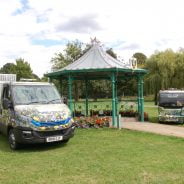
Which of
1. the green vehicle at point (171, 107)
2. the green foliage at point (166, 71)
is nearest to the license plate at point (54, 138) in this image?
the green vehicle at point (171, 107)

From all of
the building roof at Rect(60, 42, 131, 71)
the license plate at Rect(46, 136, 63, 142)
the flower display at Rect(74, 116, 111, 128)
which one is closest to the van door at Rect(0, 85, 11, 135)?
the license plate at Rect(46, 136, 63, 142)

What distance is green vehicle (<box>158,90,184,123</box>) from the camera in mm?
15531

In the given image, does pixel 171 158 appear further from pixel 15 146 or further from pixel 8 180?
pixel 15 146

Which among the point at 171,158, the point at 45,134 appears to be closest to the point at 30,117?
the point at 45,134

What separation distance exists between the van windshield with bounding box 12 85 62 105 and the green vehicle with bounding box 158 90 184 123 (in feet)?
26.6

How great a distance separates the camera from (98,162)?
696 centimetres

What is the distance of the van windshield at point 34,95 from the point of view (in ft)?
29.4

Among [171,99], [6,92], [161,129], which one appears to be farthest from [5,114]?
[171,99]

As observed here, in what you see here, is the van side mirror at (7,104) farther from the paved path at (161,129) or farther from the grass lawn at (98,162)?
the paved path at (161,129)

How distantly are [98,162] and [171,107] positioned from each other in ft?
32.1

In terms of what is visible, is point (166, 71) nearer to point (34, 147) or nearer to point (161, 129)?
point (161, 129)

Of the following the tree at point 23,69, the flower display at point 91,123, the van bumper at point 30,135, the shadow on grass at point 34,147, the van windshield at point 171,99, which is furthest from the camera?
the tree at point 23,69

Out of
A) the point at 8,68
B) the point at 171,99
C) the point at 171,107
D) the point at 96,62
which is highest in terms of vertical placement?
the point at 8,68

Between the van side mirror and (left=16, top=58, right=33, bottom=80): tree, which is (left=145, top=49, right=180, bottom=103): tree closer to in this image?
the van side mirror
